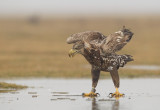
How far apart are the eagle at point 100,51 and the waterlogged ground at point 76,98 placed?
0.83 m

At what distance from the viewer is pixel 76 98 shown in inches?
645

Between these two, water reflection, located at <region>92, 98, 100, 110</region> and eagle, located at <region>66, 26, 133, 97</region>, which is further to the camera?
eagle, located at <region>66, 26, 133, 97</region>

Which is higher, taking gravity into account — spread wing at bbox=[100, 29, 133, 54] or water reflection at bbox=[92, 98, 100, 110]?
spread wing at bbox=[100, 29, 133, 54]

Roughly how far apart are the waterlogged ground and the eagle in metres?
0.83

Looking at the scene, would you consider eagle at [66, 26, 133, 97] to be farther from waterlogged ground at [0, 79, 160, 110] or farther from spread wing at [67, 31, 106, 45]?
waterlogged ground at [0, 79, 160, 110]

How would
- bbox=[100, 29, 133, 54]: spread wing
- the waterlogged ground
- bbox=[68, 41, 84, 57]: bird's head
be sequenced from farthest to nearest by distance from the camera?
1. bbox=[100, 29, 133, 54]: spread wing
2. bbox=[68, 41, 84, 57]: bird's head
3. the waterlogged ground

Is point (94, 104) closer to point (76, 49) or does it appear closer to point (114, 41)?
point (76, 49)

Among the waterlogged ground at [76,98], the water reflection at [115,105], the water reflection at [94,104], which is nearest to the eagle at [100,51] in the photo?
the waterlogged ground at [76,98]

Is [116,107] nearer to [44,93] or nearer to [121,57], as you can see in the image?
[121,57]

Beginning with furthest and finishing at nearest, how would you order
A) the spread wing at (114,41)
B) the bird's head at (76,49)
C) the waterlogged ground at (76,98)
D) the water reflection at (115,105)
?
the spread wing at (114,41)
the bird's head at (76,49)
the waterlogged ground at (76,98)
the water reflection at (115,105)

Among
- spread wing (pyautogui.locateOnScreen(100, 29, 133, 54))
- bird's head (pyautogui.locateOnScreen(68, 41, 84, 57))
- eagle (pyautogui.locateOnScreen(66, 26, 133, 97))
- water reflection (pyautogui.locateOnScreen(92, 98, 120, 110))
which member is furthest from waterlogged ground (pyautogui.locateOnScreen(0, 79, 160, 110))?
spread wing (pyautogui.locateOnScreen(100, 29, 133, 54))

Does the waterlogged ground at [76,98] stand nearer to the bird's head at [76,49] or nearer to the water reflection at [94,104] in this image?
the water reflection at [94,104]

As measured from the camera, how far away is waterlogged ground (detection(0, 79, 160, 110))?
1441 cm

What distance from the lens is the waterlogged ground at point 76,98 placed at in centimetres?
1441
